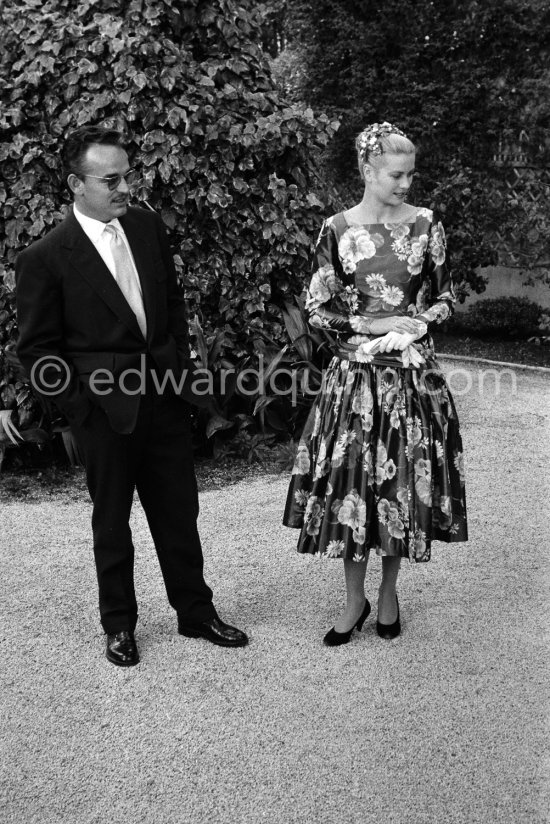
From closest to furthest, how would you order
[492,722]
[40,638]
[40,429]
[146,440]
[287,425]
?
[492,722], [146,440], [40,638], [40,429], [287,425]

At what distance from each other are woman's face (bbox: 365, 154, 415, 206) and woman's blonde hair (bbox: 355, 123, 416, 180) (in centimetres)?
2

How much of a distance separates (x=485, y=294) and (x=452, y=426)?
903cm

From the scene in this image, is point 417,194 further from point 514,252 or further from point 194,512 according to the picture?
point 194,512

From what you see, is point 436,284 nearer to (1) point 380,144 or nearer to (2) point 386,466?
Answer: (1) point 380,144

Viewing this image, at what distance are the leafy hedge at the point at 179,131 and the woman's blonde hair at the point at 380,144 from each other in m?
2.54

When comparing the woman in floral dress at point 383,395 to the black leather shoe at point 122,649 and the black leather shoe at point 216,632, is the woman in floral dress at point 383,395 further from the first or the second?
the black leather shoe at point 122,649

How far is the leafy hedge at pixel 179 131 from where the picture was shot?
5570 mm

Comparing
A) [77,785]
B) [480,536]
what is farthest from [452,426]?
[77,785]

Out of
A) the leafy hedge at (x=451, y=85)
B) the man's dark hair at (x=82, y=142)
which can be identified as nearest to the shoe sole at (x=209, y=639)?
the man's dark hair at (x=82, y=142)

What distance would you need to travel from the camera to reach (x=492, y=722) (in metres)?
2.97

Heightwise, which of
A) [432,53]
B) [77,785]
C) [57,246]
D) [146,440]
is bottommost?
[77,785]

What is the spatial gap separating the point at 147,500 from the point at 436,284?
1.40 metres

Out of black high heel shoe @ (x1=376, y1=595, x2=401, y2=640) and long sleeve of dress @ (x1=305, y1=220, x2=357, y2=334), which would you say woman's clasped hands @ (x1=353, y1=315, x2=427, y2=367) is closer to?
long sleeve of dress @ (x1=305, y1=220, x2=357, y2=334)

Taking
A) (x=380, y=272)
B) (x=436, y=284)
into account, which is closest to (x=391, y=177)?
(x=380, y=272)
